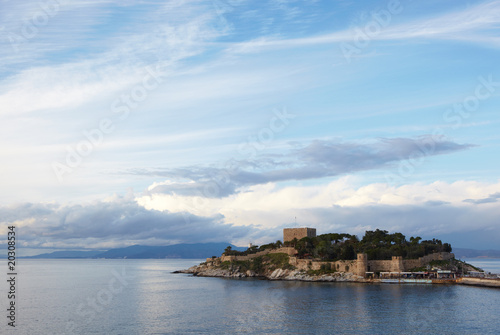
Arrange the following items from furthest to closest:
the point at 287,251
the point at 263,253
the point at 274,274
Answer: the point at 263,253 < the point at 287,251 < the point at 274,274

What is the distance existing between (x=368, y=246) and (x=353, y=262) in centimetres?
1393

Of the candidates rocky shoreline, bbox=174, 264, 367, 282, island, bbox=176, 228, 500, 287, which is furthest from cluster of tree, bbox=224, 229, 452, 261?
rocky shoreline, bbox=174, 264, 367, 282

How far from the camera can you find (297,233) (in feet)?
495

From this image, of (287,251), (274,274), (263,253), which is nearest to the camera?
(274,274)

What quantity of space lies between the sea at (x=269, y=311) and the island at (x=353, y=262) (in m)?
10.7

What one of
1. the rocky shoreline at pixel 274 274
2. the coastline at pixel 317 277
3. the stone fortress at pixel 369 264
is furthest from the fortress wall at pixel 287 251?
the stone fortress at pixel 369 264

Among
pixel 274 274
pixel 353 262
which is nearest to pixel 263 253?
pixel 274 274

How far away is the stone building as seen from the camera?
14975cm

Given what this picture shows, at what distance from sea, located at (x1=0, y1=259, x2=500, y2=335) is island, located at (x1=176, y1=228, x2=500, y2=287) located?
420 inches

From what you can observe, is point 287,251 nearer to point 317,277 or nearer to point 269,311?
point 317,277

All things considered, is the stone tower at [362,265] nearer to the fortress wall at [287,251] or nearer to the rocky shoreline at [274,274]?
the rocky shoreline at [274,274]

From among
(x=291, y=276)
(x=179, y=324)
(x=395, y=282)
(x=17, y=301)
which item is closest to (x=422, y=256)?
(x=395, y=282)

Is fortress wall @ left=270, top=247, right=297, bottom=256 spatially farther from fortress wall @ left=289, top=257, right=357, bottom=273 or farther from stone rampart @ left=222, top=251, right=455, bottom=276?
stone rampart @ left=222, top=251, right=455, bottom=276

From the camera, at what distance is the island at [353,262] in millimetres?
102562
